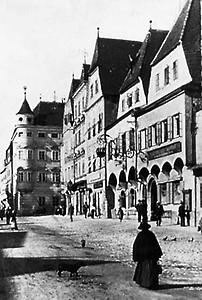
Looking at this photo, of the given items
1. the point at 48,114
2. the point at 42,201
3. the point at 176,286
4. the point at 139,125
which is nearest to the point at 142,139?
the point at 139,125

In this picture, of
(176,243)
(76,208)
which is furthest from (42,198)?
(176,243)

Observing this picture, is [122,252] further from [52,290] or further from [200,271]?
[52,290]

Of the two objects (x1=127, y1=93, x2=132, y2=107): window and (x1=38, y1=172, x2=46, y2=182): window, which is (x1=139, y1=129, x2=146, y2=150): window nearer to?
(x1=127, y1=93, x2=132, y2=107): window

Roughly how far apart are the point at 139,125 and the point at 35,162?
1967 inches

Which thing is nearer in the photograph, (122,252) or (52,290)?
(52,290)

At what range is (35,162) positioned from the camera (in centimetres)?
8888

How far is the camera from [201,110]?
3097cm

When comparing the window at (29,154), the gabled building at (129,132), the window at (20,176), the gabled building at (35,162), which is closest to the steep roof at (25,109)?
the gabled building at (35,162)

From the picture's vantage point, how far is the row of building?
32.7 meters

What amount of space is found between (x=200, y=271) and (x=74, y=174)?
53902mm

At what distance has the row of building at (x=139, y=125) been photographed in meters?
32.7

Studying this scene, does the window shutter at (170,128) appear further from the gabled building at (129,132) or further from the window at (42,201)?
the window at (42,201)

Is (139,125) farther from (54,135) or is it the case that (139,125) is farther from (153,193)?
(54,135)

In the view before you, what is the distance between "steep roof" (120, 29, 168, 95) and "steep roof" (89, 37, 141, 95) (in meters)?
4.58
